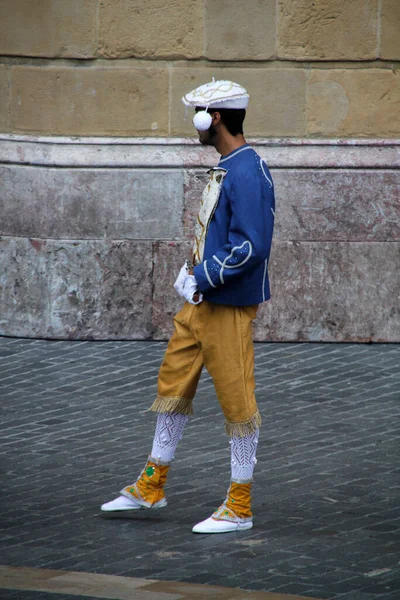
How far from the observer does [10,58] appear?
9.01 meters

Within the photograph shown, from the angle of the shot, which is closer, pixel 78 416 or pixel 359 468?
pixel 359 468

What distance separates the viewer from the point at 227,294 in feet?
17.4

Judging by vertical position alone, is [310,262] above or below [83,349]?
above

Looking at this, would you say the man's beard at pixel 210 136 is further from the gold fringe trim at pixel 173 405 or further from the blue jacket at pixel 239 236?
the gold fringe trim at pixel 173 405

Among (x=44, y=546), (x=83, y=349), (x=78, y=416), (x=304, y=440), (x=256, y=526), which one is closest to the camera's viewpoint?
(x=44, y=546)

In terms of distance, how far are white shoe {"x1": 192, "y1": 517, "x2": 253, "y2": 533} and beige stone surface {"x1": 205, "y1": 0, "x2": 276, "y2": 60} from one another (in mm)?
4384

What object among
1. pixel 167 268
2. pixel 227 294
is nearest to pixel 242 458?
pixel 227 294

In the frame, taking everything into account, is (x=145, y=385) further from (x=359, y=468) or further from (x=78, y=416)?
(x=359, y=468)

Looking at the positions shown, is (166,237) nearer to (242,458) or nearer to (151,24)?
(151,24)

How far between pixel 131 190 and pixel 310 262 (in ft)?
4.24

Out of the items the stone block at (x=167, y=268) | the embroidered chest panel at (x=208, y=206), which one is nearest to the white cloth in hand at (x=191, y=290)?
the embroidered chest panel at (x=208, y=206)

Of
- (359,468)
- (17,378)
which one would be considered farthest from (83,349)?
(359,468)

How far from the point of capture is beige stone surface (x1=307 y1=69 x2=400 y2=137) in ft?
→ 29.4

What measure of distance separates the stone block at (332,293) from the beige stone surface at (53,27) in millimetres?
1893
